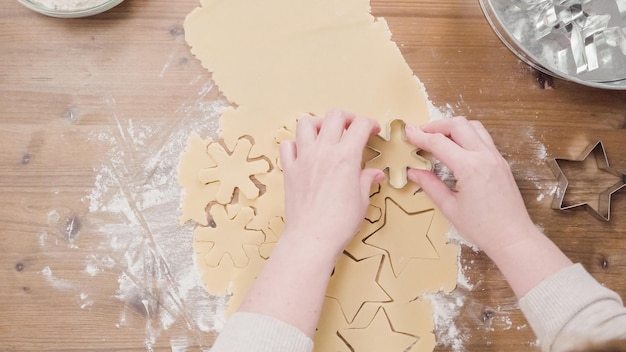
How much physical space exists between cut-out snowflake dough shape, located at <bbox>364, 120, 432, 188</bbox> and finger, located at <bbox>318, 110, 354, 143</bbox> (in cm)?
7

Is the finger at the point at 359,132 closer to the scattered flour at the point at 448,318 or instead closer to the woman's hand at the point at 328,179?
the woman's hand at the point at 328,179

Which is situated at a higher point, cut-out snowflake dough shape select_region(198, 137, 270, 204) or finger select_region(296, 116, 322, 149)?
finger select_region(296, 116, 322, 149)

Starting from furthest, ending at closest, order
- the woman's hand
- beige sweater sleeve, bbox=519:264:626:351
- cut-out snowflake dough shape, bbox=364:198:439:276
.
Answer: cut-out snowflake dough shape, bbox=364:198:439:276 < the woman's hand < beige sweater sleeve, bbox=519:264:626:351

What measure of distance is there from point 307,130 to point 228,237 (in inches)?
8.9

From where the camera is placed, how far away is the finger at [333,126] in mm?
872

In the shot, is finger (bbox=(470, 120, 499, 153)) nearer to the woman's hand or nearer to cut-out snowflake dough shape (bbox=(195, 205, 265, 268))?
the woman's hand

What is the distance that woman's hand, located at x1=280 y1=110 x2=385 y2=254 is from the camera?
0.81 meters

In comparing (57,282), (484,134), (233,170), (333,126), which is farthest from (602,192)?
(57,282)

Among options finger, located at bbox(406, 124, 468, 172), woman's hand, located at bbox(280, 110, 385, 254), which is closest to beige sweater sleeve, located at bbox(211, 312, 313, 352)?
woman's hand, located at bbox(280, 110, 385, 254)

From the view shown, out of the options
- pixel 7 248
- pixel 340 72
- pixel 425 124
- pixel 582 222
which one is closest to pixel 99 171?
pixel 7 248

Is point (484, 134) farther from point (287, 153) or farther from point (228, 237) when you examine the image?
point (228, 237)

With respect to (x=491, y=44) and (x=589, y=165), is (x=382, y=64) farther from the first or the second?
(x=589, y=165)

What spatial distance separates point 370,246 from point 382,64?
32cm

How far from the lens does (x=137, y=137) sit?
0.94 m
